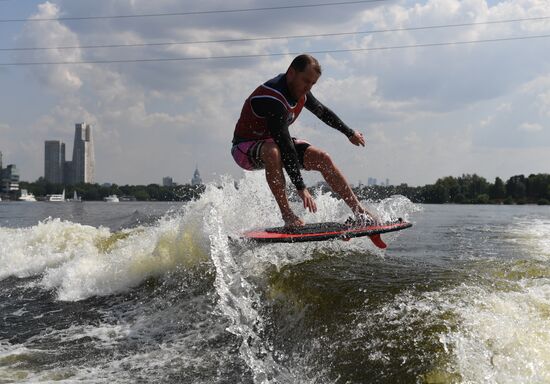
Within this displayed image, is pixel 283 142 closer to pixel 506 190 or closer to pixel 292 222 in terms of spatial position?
pixel 292 222

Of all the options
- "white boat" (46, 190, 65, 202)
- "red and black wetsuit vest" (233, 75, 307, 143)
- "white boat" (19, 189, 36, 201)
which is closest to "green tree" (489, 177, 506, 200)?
"white boat" (46, 190, 65, 202)

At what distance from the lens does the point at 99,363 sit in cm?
412

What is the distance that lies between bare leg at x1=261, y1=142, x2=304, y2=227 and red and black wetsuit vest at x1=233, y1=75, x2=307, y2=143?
34 centimetres

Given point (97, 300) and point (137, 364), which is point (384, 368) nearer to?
point (137, 364)

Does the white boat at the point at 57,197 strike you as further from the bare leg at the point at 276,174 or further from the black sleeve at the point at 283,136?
the black sleeve at the point at 283,136

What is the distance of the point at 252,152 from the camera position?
253 inches

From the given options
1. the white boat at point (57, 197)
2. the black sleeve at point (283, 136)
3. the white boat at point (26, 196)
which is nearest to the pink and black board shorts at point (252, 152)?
the black sleeve at point (283, 136)

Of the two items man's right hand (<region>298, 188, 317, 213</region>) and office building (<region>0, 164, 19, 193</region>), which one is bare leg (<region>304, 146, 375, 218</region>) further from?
office building (<region>0, 164, 19, 193</region>)

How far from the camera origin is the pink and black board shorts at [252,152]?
6.36 metres

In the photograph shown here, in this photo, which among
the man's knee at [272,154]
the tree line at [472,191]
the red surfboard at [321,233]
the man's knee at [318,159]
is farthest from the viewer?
the tree line at [472,191]

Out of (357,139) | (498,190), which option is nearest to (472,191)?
(498,190)

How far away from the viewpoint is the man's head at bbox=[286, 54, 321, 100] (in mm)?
6109

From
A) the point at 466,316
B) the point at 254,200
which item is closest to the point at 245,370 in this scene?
the point at 466,316

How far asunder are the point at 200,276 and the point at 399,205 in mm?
4060
